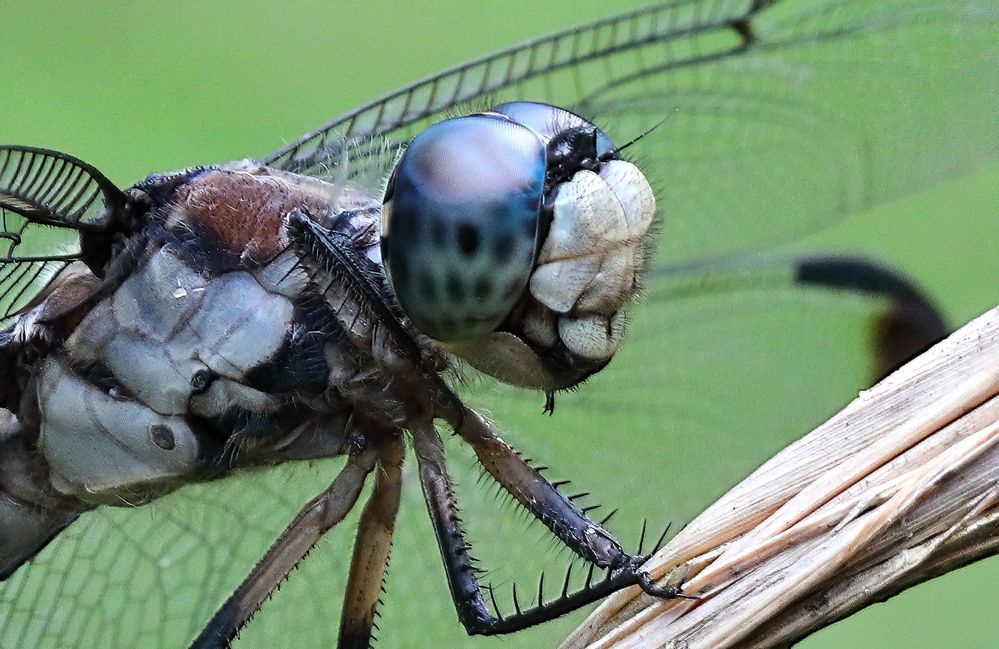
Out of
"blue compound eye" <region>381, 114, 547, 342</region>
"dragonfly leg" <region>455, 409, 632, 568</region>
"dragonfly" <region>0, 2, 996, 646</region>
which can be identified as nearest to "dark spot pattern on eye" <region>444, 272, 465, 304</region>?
"blue compound eye" <region>381, 114, 547, 342</region>

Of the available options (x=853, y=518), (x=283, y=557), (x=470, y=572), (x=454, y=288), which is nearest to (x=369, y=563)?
(x=283, y=557)

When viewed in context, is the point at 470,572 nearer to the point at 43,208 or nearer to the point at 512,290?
the point at 512,290

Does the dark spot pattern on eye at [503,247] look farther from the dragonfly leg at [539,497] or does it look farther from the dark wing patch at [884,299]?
the dark wing patch at [884,299]

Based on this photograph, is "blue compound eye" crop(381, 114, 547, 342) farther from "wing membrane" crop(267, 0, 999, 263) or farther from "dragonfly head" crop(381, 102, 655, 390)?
"wing membrane" crop(267, 0, 999, 263)

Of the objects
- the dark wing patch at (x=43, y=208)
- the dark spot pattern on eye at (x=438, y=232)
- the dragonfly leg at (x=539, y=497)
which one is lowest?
the dragonfly leg at (x=539, y=497)

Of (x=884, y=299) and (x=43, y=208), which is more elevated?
(x=884, y=299)

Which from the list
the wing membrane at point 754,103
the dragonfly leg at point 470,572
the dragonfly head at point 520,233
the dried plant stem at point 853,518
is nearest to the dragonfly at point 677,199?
the wing membrane at point 754,103

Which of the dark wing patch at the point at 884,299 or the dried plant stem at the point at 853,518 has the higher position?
the dark wing patch at the point at 884,299
